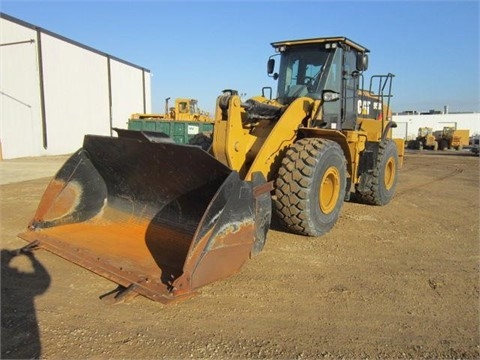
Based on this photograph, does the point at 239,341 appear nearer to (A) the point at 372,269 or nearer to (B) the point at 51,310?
(B) the point at 51,310

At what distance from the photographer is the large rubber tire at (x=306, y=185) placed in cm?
485

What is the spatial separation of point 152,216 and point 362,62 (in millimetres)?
4115

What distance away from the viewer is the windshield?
6.38m

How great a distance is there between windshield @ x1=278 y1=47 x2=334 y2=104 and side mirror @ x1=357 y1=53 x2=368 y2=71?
22.0 inches

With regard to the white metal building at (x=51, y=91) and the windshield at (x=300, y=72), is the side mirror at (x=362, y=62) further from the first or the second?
the white metal building at (x=51, y=91)

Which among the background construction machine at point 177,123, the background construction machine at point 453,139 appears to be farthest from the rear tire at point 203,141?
the background construction machine at point 453,139

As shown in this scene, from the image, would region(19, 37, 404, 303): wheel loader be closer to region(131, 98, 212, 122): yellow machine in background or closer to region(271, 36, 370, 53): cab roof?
region(271, 36, 370, 53): cab roof

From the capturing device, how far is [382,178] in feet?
24.5

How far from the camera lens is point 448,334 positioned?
306 cm

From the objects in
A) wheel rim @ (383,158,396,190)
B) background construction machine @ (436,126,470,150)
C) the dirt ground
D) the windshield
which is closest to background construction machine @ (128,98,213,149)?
wheel rim @ (383,158,396,190)

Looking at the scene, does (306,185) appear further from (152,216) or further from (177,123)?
(177,123)

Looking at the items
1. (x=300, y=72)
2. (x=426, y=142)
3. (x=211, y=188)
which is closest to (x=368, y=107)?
(x=300, y=72)

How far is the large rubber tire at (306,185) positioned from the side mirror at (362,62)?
5.94ft

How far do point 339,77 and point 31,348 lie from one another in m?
5.49
